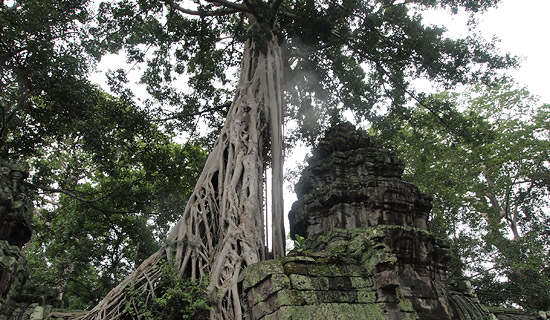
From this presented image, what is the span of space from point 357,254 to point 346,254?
0.09 m

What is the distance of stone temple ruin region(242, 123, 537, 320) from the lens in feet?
9.20

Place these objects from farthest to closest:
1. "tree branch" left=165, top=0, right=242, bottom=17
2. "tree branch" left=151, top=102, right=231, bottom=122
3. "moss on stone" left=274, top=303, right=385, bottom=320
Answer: "tree branch" left=151, top=102, right=231, bottom=122
"tree branch" left=165, top=0, right=242, bottom=17
"moss on stone" left=274, top=303, right=385, bottom=320

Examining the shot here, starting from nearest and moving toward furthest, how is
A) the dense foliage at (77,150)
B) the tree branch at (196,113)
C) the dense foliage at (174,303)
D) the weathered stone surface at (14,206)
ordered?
the dense foliage at (174,303) < the weathered stone surface at (14,206) < the dense foliage at (77,150) < the tree branch at (196,113)

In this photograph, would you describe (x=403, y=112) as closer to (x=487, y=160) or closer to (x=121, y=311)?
(x=487, y=160)

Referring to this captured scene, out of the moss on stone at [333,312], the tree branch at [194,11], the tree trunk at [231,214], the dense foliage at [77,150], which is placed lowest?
the moss on stone at [333,312]

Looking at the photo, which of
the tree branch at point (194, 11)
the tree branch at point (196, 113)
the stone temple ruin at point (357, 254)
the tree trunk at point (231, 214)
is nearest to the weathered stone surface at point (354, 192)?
the stone temple ruin at point (357, 254)

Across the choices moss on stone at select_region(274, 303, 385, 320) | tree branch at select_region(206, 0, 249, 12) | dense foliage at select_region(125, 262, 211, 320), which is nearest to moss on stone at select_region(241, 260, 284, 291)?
moss on stone at select_region(274, 303, 385, 320)

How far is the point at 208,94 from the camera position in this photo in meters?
9.29

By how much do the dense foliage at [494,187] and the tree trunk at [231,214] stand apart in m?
3.77

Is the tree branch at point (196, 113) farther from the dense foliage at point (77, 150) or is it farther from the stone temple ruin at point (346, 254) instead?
the stone temple ruin at point (346, 254)

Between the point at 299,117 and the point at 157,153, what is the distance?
3.84 meters

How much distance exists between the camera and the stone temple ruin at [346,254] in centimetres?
282

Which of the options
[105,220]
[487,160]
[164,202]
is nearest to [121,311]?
[164,202]

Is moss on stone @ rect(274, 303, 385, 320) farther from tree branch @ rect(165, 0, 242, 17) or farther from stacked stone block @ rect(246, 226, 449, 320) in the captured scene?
tree branch @ rect(165, 0, 242, 17)
